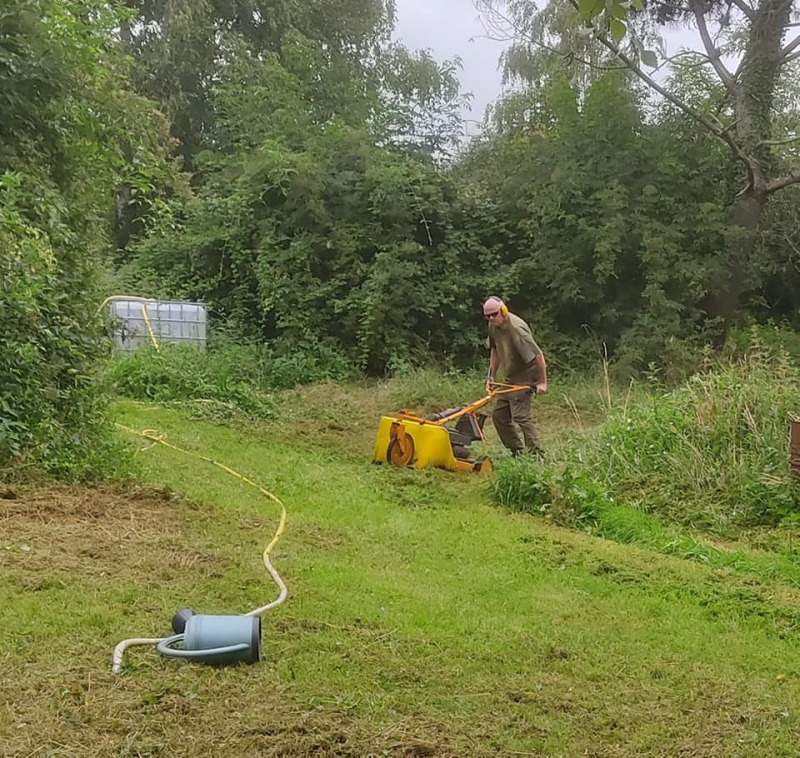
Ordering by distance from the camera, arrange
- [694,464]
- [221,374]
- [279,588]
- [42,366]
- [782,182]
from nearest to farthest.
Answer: [279,588] → [42,366] → [694,464] → [221,374] → [782,182]

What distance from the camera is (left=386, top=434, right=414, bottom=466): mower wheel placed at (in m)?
6.79

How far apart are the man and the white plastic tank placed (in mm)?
5483

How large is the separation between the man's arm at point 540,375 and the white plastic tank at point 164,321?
226 inches

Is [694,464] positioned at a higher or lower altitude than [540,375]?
lower

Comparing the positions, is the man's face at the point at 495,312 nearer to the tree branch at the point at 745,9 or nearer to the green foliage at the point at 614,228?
the green foliage at the point at 614,228

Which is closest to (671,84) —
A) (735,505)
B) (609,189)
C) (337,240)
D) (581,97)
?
(581,97)

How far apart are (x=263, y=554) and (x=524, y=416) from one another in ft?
12.0

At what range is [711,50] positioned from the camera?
39.7 feet

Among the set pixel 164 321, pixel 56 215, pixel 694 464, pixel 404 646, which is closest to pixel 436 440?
pixel 694 464

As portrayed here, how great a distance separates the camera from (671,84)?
13016mm

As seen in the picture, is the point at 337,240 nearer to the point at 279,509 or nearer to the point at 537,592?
the point at 279,509

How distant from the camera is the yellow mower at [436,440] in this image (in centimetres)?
670

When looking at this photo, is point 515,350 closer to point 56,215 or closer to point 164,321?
point 56,215

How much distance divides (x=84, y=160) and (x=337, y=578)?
3973 millimetres
